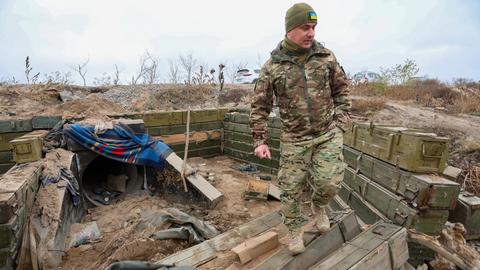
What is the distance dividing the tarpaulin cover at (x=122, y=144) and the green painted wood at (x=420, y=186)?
4177mm

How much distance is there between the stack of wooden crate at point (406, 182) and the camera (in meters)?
3.63

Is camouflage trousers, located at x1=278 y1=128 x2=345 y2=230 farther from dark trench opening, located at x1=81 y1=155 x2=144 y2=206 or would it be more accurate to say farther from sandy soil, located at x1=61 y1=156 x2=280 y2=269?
dark trench opening, located at x1=81 y1=155 x2=144 y2=206

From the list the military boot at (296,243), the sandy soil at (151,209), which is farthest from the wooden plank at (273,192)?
the military boot at (296,243)

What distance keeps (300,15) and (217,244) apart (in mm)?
2417

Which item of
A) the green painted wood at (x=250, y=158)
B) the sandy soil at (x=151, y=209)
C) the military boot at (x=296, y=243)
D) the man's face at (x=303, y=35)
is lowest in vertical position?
the sandy soil at (x=151, y=209)

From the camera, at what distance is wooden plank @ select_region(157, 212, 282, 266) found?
3.01m

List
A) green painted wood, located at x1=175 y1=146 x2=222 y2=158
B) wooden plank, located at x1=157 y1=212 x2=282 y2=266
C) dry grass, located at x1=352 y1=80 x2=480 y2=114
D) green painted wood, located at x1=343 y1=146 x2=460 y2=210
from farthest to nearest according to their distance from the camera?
1. dry grass, located at x1=352 y1=80 x2=480 y2=114
2. green painted wood, located at x1=175 y1=146 x2=222 y2=158
3. green painted wood, located at x1=343 y1=146 x2=460 y2=210
4. wooden plank, located at x1=157 y1=212 x2=282 y2=266

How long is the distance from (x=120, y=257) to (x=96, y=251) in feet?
4.00

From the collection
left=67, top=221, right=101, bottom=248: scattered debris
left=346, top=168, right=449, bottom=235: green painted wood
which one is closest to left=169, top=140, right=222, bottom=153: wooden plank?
left=67, top=221, right=101, bottom=248: scattered debris

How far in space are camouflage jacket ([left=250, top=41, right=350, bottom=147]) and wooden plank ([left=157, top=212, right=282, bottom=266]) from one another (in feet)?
4.36

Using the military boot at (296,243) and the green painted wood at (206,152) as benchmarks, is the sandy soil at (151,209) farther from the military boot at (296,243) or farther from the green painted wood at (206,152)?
the military boot at (296,243)

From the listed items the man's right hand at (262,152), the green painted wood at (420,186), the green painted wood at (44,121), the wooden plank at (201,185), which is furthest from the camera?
the green painted wood at (44,121)

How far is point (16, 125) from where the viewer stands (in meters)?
6.34

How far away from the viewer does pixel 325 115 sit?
8.59ft
